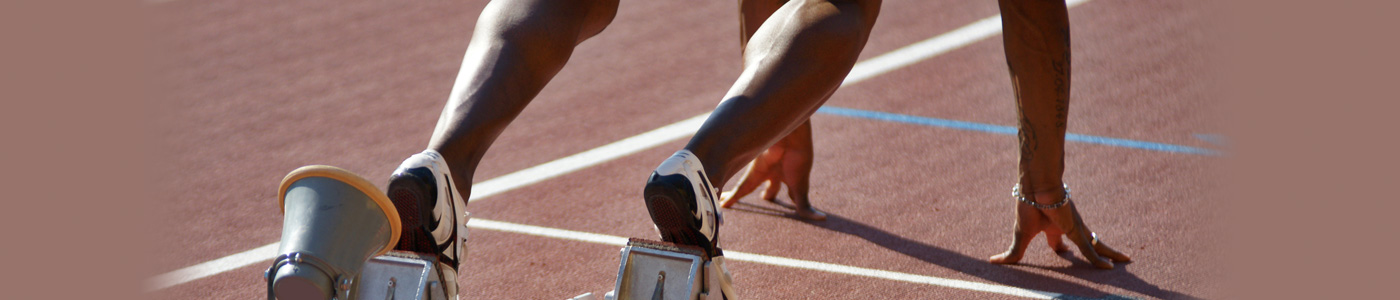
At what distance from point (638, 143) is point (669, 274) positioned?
2185 mm

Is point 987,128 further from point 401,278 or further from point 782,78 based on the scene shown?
point 401,278

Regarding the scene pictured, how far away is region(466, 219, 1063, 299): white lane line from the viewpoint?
10.3ft

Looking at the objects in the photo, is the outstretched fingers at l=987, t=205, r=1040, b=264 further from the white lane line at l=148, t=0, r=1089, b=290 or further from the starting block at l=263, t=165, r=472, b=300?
the starting block at l=263, t=165, r=472, b=300

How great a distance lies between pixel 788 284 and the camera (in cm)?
317

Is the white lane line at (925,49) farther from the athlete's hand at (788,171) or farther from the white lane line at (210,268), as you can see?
the white lane line at (210,268)

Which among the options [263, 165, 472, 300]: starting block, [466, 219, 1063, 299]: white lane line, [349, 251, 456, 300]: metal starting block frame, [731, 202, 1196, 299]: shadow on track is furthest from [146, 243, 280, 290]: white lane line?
[731, 202, 1196, 299]: shadow on track

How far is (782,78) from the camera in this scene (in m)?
2.48

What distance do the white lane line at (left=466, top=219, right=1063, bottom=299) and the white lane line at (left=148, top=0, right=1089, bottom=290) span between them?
1.01ft

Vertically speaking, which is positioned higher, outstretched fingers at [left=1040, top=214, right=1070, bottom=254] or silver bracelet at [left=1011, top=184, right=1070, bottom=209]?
silver bracelet at [left=1011, top=184, right=1070, bottom=209]

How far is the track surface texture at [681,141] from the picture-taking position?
3301 millimetres

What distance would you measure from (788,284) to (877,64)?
8.44 feet

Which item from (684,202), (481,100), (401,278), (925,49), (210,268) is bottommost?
(925,49)

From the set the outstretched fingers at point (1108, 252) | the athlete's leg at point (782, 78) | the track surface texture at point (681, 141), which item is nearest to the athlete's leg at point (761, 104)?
the athlete's leg at point (782, 78)

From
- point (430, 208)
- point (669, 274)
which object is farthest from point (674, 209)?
point (430, 208)
